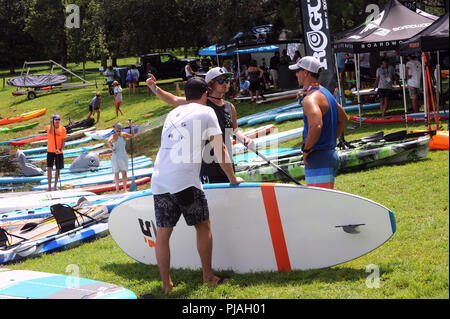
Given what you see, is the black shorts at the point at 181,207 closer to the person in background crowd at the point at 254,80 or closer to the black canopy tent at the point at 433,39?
the black canopy tent at the point at 433,39

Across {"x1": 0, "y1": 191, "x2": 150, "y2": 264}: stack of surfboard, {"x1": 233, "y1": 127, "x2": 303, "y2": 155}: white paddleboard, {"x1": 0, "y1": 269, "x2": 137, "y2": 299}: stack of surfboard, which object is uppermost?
{"x1": 0, "y1": 269, "x2": 137, "y2": 299}: stack of surfboard

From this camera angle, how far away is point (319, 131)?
179 inches

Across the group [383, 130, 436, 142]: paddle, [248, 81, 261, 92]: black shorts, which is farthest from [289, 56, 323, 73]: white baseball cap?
[248, 81, 261, 92]: black shorts

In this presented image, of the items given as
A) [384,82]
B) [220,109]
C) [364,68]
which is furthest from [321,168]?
[364,68]

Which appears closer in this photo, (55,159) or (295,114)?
(55,159)

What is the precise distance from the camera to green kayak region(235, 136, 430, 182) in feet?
29.8

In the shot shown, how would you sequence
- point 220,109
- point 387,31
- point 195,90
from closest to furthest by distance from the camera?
point 195,90 → point 220,109 → point 387,31

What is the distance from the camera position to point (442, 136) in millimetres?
9734

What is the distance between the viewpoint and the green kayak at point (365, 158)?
909 cm

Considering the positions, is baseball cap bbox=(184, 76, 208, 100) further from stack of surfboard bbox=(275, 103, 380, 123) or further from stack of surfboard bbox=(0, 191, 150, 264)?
stack of surfboard bbox=(275, 103, 380, 123)

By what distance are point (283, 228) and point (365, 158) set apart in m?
4.79

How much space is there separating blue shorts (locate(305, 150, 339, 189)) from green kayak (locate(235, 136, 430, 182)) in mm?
4637

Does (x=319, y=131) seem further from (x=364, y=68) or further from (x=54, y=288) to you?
(x=364, y=68)

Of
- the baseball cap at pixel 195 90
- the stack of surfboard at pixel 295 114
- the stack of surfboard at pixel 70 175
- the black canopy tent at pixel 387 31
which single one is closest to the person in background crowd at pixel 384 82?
the black canopy tent at pixel 387 31
